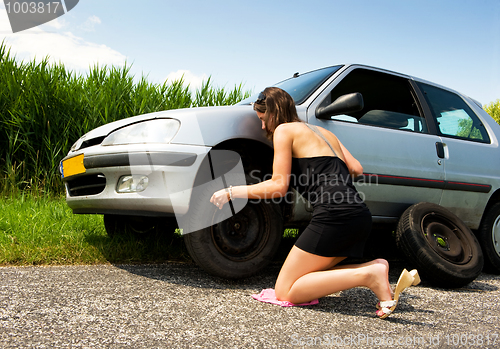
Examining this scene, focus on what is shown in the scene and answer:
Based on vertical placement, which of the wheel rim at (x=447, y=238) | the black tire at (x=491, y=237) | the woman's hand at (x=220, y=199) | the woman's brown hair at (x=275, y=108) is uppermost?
the woman's brown hair at (x=275, y=108)

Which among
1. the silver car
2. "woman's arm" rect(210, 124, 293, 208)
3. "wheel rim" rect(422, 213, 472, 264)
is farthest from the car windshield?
"wheel rim" rect(422, 213, 472, 264)

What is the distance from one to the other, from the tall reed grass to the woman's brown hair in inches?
156

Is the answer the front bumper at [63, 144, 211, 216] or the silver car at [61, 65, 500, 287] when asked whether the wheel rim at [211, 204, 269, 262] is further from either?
the front bumper at [63, 144, 211, 216]

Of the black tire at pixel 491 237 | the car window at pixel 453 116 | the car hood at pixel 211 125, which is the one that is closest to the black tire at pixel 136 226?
the car hood at pixel 211 125

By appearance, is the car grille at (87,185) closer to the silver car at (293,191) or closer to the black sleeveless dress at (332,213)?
the silver car at (293,191)

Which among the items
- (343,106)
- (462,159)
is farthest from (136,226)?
(462,159)

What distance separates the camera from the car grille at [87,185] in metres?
2.49

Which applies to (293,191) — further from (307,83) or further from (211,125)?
(307,83)

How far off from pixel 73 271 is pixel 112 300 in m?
0.72

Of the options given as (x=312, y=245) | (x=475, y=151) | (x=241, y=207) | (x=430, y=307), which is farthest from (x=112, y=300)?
(x=475, y=151)

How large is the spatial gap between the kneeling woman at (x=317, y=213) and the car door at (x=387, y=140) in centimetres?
49

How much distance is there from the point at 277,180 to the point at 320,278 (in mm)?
582

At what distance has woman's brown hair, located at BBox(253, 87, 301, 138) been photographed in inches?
91.0

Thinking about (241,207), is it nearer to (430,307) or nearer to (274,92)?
(274,92)
